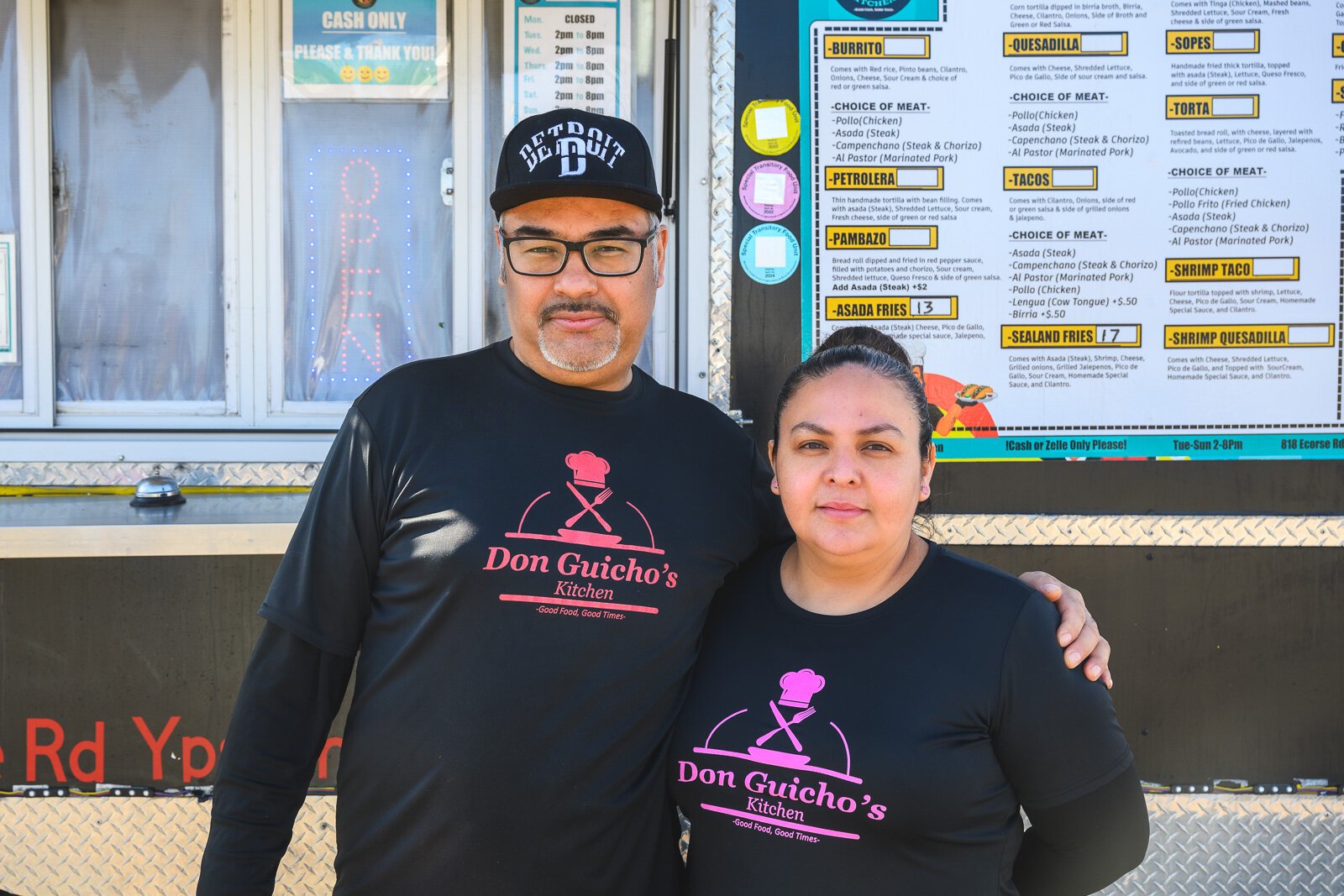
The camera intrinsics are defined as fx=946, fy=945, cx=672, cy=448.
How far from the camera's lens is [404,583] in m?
1.73

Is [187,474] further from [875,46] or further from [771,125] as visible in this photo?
[875,46]

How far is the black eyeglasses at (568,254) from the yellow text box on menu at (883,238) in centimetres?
104

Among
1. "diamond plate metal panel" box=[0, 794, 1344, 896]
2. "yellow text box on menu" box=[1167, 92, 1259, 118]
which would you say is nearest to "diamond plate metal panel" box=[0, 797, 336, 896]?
"diamond plate metal panel" box=[0, 794, 1344, 896]

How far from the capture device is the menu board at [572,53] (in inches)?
115

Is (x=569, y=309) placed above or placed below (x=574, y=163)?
below

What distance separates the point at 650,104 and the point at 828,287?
83 centimetres

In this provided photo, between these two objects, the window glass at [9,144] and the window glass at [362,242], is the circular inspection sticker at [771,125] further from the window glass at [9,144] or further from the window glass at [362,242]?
the window glass at [9,144]

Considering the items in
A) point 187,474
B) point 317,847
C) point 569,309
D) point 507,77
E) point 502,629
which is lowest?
point 317,847

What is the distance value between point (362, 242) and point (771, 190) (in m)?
1.31

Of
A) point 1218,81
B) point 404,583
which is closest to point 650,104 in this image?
point 1218,81

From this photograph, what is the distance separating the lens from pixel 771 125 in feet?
9.14

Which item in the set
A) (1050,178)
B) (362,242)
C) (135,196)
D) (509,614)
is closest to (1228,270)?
(1050,178)

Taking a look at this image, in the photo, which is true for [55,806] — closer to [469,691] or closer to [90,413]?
[90,413]

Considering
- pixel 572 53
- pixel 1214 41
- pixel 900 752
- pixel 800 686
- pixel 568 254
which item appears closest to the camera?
pixel 900 752
